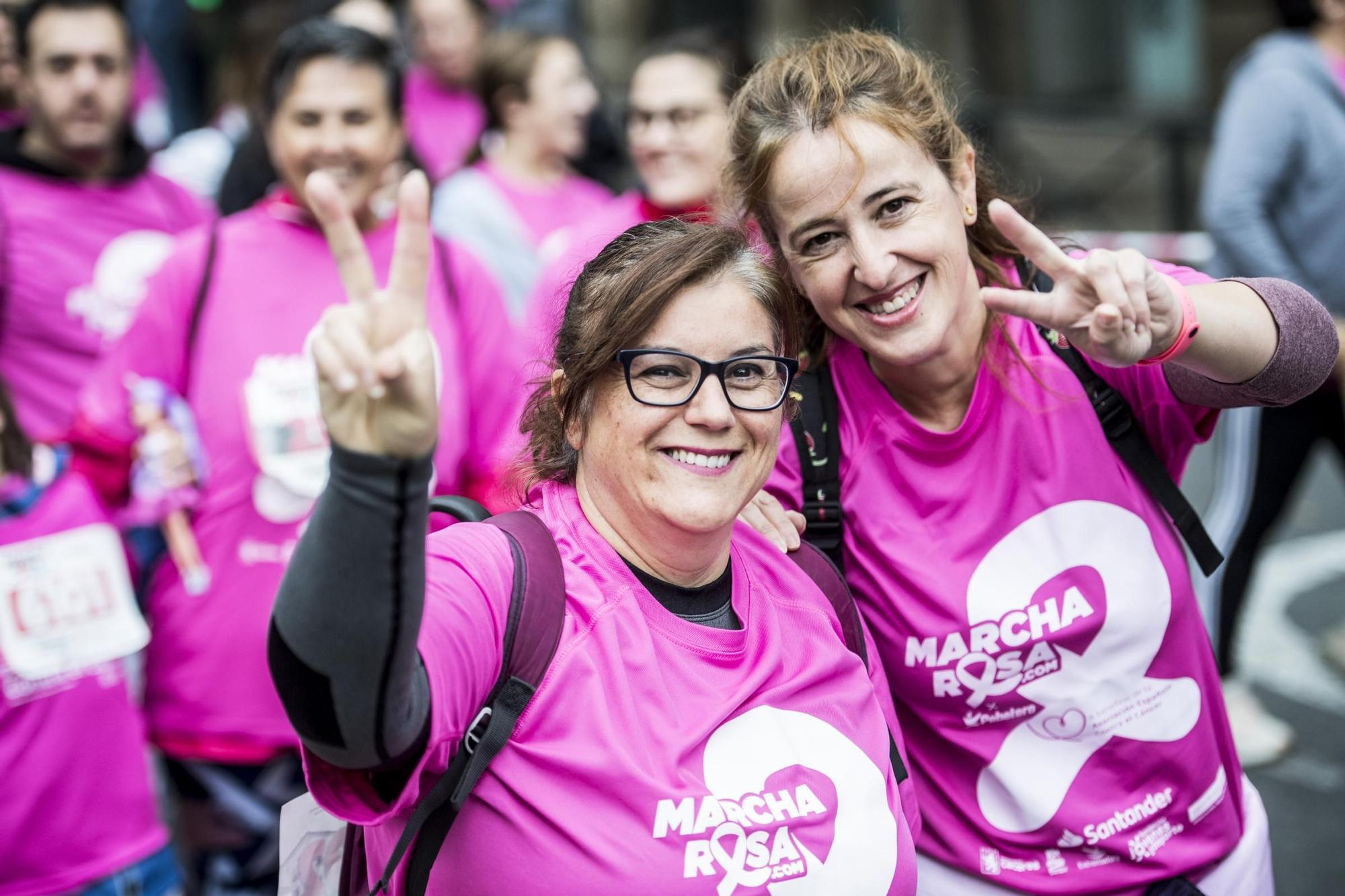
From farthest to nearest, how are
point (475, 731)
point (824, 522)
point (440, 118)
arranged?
point (440, 118), point (824, 522), point (475, 731)

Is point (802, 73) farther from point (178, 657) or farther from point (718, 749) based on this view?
point (178, 657)

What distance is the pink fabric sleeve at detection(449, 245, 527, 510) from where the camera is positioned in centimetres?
364

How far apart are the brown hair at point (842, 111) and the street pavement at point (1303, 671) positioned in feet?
2.91

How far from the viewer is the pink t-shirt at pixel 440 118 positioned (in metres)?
6.86

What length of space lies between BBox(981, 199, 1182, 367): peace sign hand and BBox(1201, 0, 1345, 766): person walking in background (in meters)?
2.77

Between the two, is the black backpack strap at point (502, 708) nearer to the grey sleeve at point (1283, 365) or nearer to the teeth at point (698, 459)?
the teeth at point (698, 459)

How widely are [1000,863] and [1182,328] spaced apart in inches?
36.6

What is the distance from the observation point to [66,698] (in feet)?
10.6

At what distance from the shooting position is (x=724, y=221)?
2410 millimetres

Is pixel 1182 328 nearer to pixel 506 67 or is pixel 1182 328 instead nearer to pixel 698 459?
pixel 698 459

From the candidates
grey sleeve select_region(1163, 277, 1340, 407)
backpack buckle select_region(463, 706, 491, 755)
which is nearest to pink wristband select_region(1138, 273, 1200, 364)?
grey sleeve select_region(1163, 277, 1340, 407)

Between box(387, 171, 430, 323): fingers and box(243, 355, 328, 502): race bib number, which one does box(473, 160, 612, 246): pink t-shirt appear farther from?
box(387, 171, 430, 323): fingers

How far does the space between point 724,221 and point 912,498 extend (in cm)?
55

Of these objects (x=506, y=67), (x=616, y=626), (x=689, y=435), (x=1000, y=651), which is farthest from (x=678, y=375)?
(x=506, y=67)
